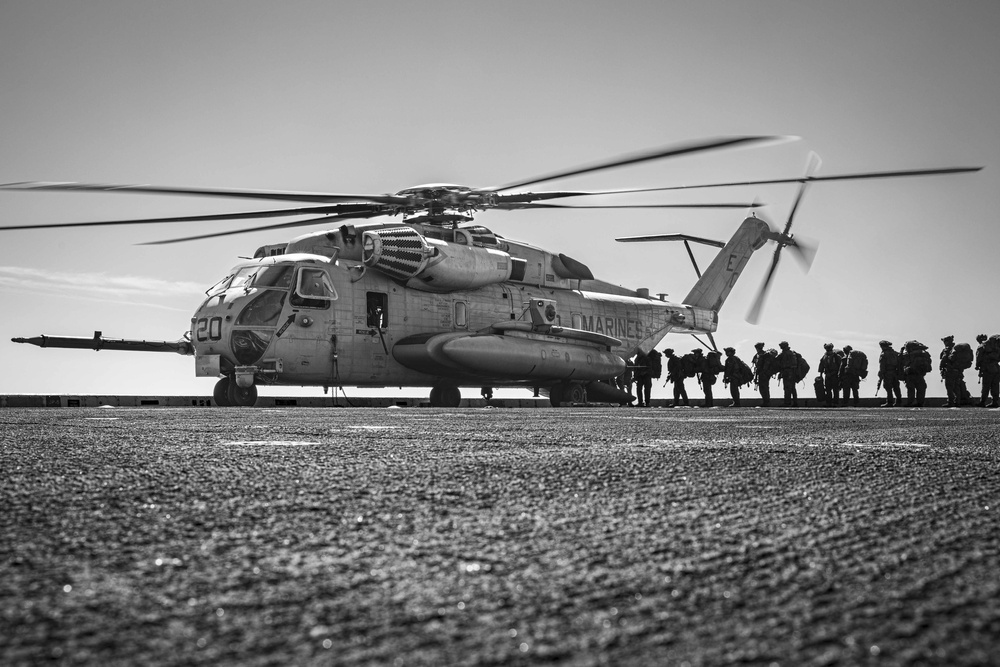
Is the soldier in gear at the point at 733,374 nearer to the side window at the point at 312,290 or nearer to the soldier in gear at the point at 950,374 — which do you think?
the soldier in gear at the point at 950,374

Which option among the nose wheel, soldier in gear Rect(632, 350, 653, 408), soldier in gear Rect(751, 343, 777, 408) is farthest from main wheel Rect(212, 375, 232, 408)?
soldier in gear Rect(751, 343, 777, 408)

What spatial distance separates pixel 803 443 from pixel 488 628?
12.5 feet

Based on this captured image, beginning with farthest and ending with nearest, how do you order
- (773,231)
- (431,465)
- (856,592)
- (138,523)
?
(773,231) < (431,465) < (138,523) < (856,592)

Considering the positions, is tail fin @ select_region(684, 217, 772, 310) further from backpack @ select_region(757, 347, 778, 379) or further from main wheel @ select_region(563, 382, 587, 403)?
main wheel @ select_region(563, 382, 587, 403)

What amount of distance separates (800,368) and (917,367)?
2751mm

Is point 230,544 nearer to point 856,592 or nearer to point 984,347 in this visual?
point 856,592

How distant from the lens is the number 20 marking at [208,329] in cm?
1548

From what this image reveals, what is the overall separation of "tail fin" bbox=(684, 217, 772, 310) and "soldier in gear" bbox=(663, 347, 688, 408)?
94.3 inches

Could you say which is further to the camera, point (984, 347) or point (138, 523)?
point (984, 347)

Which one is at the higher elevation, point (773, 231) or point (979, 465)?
point (773, 231)

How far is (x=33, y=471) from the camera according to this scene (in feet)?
9.56

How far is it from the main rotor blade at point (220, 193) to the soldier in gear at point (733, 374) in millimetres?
13127

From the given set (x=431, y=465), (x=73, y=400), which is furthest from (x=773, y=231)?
(x=431, y=465)

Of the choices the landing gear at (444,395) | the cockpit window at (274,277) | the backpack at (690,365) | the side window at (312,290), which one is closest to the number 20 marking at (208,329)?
the cockpit window at (274,277)
